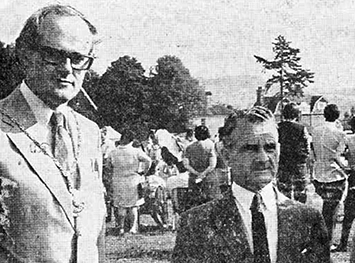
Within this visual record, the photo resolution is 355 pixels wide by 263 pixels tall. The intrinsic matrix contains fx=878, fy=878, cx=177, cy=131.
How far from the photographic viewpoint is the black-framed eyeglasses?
171 centimetres

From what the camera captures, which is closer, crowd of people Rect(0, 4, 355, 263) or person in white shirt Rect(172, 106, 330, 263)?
crowd of people Rect(0, 4, 355, 263)

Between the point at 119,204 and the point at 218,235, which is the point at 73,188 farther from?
the point at 119,204

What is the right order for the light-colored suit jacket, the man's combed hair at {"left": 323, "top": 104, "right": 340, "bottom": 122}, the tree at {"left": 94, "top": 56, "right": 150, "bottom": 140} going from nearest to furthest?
the light-colored suit jacket
the tree at {"left": 94, "top": 56, "right": 150, "bottom": 140}
the man's combed hair at {"left": 323, "top": 104, "right": 340, "bottom": 122}

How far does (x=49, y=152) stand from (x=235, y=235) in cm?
42

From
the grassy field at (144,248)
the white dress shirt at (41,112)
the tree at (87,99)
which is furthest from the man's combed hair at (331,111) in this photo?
the white dress shirt at (41,112)

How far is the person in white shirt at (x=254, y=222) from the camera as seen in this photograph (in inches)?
70.5

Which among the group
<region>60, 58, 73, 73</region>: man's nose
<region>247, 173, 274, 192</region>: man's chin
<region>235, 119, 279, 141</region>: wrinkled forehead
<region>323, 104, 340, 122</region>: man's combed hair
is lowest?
<region>247, 173, 274, 192</region>: man's chin

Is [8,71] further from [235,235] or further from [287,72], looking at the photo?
[287,72]

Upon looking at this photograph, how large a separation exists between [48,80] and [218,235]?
47 cm

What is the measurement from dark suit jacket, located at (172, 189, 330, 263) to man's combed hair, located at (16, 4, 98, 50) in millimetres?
472

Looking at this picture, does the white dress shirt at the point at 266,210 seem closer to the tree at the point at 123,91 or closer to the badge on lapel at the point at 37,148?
the badge on lapel at the point at 37,148

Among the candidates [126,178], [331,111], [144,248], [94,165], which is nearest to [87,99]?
[94,165]

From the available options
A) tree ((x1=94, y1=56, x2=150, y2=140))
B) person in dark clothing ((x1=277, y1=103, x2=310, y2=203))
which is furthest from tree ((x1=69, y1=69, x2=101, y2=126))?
person in dark clothing ((x1=277, y1=103, x2=310, y2=203))

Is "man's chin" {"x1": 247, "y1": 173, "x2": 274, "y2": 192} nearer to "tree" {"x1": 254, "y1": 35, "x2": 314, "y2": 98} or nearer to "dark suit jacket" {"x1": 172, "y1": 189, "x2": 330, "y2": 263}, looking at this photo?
"dark suit jacket" {"x1": 172, "y1": 189, "x2": 330, "y2": 263}
